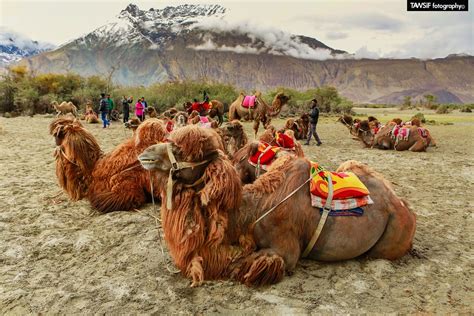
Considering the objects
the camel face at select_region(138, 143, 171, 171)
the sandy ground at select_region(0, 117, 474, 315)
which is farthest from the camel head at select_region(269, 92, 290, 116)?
the camel face at select_region(138, 143, 171, 171)

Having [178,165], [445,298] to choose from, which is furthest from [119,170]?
[445,298]

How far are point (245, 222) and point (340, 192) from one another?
A: 1017mm

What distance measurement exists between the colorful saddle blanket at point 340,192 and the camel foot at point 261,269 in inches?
26.6

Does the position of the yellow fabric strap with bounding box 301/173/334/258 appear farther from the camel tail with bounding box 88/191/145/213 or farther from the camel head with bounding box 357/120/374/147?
the camel head with bounding box 357/120/374/147

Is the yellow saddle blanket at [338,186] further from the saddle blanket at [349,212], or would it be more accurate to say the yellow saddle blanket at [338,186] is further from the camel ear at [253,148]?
the camel ear at [253,148]

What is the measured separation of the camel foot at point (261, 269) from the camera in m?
3.31

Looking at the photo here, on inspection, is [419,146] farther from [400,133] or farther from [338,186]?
[338,186]

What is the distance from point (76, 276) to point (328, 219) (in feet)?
8.55

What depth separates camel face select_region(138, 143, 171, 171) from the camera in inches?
126

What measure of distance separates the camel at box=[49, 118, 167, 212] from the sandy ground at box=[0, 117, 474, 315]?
27cm

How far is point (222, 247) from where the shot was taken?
3371mm

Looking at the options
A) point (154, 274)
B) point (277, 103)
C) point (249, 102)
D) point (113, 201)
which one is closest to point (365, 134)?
point (277, 103)

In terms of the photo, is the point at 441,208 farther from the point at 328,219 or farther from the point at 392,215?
the point at 328,219

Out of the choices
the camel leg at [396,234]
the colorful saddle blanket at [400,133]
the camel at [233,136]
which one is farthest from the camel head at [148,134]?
the colorful saddle blanket at [400,133]
